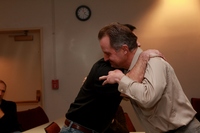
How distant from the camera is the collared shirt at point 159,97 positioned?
3.72ft

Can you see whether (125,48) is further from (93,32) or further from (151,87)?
(93,32)

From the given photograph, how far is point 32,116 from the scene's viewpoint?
314 centimetres

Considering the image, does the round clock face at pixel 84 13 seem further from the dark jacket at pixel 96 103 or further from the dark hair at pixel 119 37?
the dark hair at pixel 119 37

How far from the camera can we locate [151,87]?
44.9 inches

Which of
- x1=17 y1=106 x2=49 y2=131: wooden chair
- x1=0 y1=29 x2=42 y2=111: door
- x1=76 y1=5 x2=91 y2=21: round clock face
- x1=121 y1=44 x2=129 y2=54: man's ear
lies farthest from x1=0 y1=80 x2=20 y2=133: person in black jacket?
x1=121 y1=44 x2=129 y2=54: man's ear

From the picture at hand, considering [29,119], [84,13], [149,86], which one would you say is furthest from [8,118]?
[149,86]

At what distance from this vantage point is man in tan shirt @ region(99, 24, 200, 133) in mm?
1146

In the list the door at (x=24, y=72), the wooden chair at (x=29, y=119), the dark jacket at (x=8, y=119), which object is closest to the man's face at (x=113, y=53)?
the wooden chair at (x=29, y=119)

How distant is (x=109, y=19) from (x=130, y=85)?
10.3 ft

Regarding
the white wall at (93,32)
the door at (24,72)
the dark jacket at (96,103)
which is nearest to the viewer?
the dark jacket at (96,103)

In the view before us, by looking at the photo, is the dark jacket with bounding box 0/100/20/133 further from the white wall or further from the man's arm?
the man's arm

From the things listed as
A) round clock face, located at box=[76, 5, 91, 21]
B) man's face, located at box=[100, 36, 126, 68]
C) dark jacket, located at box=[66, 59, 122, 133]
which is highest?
round clock face, located at box=[76, 5, 91, 21]

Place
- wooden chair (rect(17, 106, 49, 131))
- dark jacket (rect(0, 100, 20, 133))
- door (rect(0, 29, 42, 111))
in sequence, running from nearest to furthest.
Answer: wooden chair (rect(17, 106, 49, 131)) → dark jacket (rect(0, 100, 20, 133)) → door (rect(0, 29, 42, 111))

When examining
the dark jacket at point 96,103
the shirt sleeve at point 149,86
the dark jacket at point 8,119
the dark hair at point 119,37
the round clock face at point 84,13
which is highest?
the round clock face at point 84,13
